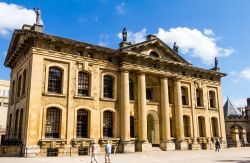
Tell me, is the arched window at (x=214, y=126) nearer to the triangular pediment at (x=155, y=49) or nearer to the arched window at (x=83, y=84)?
the triangular pediment at (x=155, y=49)

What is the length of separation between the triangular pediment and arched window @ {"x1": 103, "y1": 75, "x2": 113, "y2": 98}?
13.5 ft

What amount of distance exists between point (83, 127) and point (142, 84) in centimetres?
828

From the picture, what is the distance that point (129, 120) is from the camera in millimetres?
27750

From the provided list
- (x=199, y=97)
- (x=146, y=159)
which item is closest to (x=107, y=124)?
(x=146, y=159)

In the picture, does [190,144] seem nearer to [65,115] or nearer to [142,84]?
[142,84]

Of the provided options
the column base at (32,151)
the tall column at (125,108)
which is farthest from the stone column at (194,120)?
the column base at (32,151)

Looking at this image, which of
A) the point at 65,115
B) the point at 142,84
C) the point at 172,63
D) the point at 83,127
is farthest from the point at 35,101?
the point at 172,63

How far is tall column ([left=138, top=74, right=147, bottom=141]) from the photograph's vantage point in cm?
2822

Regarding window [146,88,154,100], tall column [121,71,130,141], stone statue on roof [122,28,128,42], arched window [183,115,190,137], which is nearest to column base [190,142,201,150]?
arched window [183,115,190,137]

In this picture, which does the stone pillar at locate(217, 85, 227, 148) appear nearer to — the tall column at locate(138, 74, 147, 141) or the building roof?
the building roof

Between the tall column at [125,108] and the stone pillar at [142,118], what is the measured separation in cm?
162

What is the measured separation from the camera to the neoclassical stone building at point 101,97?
77.6 ft

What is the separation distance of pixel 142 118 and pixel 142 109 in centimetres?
101

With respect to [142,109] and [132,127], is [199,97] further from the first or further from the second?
[132,127]
